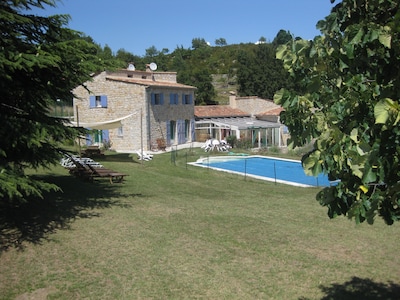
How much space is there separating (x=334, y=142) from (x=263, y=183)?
59.3ft

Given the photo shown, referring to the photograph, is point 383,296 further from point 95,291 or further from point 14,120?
point 14,120

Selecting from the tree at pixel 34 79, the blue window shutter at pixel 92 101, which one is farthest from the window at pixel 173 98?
the tree at pixel 34 79

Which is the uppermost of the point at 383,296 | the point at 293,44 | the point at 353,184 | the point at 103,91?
the point at 103,91

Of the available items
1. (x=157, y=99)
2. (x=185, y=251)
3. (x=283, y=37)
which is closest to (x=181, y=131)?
(x=157, y=99)

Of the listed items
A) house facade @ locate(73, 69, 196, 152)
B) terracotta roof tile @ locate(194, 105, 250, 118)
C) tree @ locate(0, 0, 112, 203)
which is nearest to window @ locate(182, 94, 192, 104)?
house facade @ locate(73, 69, 196, 152)

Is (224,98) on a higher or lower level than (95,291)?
higher

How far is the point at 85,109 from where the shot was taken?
114 ft

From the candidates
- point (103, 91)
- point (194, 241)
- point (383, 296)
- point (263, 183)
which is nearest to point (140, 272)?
point (194, 241)

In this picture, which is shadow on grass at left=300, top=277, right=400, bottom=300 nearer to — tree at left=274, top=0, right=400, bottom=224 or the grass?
the grass

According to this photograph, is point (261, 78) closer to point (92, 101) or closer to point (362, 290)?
point (92, 101)

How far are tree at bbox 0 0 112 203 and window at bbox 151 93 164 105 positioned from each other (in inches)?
822

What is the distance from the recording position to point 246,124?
Answer: 1470 inches

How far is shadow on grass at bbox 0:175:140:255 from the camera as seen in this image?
30.7 ft

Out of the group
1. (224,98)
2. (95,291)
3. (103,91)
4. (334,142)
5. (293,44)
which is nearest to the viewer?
(334,142)
